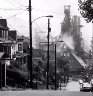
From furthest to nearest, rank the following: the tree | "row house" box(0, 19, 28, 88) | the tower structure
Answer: the tower structure
"row house" box(0, 19, 28, 88)
the tree

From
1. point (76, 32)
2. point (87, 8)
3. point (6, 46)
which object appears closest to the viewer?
point (87, 8)

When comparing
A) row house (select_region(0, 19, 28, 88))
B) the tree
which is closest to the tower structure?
row house (select_region(0, 19, 28, 88))

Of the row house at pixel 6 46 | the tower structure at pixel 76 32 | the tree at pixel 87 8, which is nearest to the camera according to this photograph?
the tree at pixel 87 8

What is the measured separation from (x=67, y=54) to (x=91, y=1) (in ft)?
373

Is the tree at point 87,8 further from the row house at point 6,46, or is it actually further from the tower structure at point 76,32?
the tower structure at point 76,32

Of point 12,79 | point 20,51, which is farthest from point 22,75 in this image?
point 20,51

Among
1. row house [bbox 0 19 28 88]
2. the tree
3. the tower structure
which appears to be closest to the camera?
the tree

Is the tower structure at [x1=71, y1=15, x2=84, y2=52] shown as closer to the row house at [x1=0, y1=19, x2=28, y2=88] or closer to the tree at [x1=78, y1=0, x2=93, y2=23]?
the row house at [x1=0, y1=19, x2=28, y2=88]

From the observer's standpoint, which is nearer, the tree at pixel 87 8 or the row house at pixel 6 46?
the tree at pixel 87 8

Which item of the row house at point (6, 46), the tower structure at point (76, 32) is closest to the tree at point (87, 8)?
the row house at point (6, 46)

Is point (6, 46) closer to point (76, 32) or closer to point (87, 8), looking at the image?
point (87, 8)

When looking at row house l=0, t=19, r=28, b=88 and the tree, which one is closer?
the tree

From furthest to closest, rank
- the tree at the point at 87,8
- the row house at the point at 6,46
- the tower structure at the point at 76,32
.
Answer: the tower structure at the point at 76,32
the row house at the point at 6,46
the tree at the point at 87,8

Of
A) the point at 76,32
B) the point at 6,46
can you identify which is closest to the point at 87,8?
the point at 6,46
